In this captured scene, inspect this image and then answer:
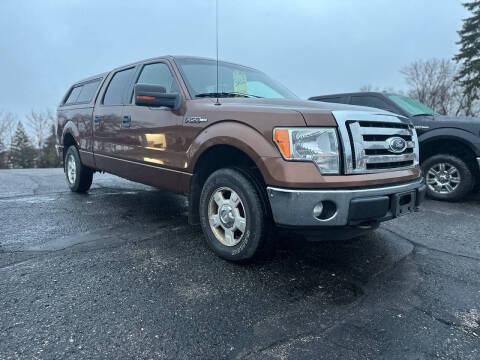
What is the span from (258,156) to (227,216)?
2.05 ft

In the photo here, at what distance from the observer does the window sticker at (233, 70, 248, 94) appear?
347 centimetres

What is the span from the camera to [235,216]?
2736 mm

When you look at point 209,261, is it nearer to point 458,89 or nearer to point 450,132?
point 450,132

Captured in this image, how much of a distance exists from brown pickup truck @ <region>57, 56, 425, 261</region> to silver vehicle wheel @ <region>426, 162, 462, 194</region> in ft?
9.63

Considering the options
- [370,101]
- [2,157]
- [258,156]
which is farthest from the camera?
[2,157]

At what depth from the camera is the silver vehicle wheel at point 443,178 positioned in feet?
17.7

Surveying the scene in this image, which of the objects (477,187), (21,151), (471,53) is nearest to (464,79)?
(471,53)

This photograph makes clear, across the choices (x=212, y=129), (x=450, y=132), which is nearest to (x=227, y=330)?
(x=212, y=129)

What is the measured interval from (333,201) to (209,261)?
48.3 inches

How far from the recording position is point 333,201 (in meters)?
2.29

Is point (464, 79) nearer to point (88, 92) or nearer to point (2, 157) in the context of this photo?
point (88, 92)

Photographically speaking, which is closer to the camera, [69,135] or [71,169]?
[69,135]

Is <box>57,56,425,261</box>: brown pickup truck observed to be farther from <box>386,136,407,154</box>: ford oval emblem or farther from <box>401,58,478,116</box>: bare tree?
<box>401,58,478,116</box>: bare tree

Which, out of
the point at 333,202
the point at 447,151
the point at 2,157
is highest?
the point at 447,151
